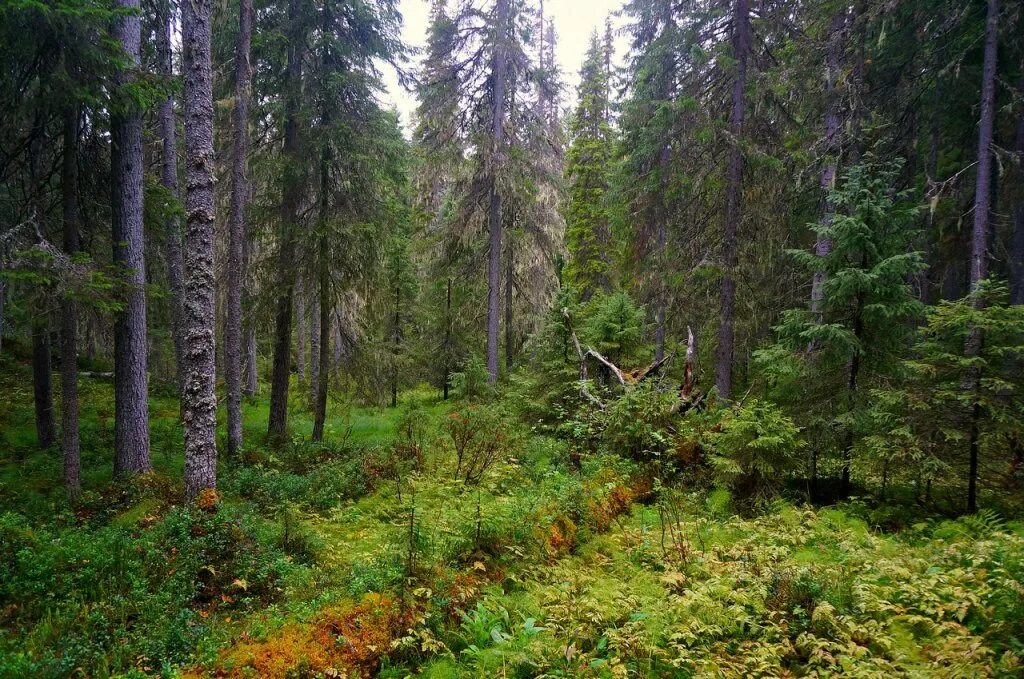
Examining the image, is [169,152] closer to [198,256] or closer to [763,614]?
[198,256]

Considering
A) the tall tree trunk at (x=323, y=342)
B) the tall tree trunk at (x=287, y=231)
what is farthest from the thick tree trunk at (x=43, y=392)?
the tall tree trunk at (x=323, y=342)

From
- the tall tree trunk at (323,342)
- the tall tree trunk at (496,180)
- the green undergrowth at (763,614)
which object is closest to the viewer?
the green undergrowth at (763,614)

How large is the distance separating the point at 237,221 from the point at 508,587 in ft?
35.7

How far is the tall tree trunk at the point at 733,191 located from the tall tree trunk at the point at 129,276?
12.3 metres

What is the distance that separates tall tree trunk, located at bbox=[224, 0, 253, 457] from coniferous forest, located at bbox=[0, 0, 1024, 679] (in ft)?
0.35

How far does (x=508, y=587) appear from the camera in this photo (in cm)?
580

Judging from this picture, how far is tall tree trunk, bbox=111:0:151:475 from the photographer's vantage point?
9.48m

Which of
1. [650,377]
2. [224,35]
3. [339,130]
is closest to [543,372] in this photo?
[650,377]

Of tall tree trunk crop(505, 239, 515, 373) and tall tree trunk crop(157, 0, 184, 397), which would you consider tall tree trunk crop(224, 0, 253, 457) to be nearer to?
tall tree trunk crop(157, 0, 184, 397)

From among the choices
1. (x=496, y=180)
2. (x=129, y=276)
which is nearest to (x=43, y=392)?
(x=129, y=276)

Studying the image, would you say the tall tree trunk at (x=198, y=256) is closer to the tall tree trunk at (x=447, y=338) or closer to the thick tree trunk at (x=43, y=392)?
the thick tree trunk at (x=43, y=392)

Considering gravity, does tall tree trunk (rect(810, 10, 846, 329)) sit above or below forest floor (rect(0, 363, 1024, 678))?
above

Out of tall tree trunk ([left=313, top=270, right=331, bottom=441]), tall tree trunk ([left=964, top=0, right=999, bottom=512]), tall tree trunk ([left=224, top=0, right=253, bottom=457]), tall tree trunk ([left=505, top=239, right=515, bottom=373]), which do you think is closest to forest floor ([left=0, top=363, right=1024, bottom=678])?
tall tree trunk ([left=224, top=0, right=253, bottom=457])

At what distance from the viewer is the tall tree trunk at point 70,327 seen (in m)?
8.47
